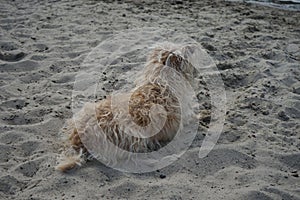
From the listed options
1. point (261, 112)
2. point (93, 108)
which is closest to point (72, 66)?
point (93, 108)

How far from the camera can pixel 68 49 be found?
646 cm

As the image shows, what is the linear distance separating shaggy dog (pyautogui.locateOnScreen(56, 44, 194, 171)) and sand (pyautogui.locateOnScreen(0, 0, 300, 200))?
25 centimetres

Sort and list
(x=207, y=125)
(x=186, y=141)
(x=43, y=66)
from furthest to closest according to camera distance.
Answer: (x=43, y=66)
(x=207, y=125)
(x=186, y=141)

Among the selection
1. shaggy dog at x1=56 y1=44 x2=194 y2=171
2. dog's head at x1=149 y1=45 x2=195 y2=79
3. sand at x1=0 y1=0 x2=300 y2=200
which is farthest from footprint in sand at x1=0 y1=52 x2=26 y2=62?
dog's head at x1=149 y1=45 x2=195 y2=79

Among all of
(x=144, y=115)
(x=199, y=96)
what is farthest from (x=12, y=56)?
(x=144, y=115)

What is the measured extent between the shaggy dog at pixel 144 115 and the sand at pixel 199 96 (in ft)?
0.81

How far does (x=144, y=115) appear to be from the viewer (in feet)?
13.3

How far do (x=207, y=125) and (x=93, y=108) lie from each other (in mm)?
1367

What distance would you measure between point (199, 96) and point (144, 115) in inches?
56.3

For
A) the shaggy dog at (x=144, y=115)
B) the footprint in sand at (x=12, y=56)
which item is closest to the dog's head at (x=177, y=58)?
the shaggy dog at (x=144, y=115)

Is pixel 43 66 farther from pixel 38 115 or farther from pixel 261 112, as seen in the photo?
pixel 261 112

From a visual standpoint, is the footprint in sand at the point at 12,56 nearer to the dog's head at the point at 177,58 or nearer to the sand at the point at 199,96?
the sand at the point at 199,96

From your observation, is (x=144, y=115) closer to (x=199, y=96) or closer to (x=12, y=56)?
(x=199, y=96)

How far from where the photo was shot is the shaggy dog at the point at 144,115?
398 cm
